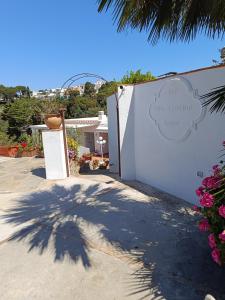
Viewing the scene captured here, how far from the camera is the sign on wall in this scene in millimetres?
7547

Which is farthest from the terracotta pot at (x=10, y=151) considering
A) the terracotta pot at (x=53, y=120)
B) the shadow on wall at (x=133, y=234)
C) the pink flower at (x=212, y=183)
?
the pink flower at (x=212, y=183)

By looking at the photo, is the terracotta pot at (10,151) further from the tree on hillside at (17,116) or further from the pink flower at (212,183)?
the pink flower at (212,183)

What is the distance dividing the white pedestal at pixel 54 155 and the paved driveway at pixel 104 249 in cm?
246

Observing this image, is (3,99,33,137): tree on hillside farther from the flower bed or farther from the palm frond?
the flower bed

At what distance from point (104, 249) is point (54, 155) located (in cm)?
678

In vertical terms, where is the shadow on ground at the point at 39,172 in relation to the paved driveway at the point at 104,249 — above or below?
below

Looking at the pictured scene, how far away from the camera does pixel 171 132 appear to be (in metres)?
Answer: 8.56

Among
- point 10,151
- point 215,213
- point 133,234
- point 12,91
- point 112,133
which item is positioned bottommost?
point 10,151

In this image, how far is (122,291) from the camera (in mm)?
4254

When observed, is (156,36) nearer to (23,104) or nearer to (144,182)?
(144,182)

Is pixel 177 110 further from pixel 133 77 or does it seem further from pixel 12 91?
pixel 12 91

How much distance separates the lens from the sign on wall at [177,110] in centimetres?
755

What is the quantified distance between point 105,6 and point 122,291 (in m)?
4.73

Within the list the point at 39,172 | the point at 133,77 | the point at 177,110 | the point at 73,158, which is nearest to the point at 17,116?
the point at 133,77
